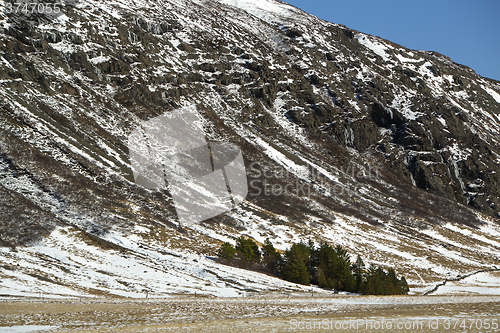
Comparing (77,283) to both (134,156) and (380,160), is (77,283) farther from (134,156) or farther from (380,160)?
(380,160)

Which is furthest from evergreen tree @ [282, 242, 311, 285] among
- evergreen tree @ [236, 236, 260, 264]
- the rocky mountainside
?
evergreen tree @ [236, 236, 260, 264]

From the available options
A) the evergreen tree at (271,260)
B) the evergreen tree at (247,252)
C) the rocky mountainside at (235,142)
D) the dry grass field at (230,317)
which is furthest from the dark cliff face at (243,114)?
the dry grass field at (230,317)

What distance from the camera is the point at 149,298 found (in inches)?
1211

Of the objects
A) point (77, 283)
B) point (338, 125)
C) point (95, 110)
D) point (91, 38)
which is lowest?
point (77, 283)

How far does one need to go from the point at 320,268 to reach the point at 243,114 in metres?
86.8

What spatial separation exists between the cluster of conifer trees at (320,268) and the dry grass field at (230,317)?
12084mm

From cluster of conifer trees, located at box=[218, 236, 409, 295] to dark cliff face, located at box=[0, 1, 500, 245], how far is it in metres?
15.3

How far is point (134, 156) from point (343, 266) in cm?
5865

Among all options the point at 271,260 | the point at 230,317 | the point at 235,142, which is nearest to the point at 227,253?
the point at 271,260

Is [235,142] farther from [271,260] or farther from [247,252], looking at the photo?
[271,260]

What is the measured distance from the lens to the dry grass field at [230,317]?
17.5 metres

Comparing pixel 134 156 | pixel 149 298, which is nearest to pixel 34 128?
pixel 134 156

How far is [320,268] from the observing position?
1795 inches

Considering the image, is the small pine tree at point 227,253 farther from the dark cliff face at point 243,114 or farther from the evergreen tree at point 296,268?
the dark cliff face at point 243,114
